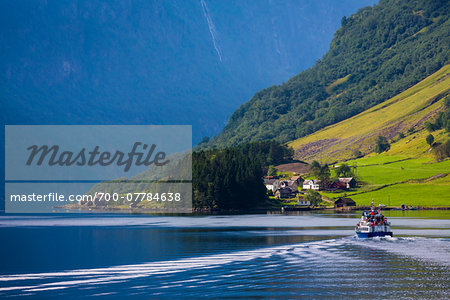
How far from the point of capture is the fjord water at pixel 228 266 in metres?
46.9

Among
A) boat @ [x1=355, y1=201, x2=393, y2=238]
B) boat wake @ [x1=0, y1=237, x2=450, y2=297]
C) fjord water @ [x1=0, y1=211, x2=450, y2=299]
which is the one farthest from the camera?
boat @ [x1=355, y1=201, x2=393, y2=238]

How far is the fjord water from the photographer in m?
46.9

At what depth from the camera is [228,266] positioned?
58906 mm

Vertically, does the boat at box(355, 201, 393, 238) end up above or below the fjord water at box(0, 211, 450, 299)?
above

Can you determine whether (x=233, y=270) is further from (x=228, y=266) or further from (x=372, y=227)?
(x=372, y=227)

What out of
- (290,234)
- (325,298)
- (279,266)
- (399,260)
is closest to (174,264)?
(279,266)

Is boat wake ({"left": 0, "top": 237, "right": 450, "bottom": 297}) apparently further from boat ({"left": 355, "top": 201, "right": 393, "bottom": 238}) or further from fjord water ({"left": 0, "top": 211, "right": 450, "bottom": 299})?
boat ({"left": 355, "top": 201, "right": 393, "bottom": 238})

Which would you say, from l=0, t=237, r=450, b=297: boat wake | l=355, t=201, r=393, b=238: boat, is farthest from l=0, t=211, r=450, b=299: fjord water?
l=355, t=201, r=393, b=238: boat

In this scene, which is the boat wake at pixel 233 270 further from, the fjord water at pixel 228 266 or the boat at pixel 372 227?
the boat at pixel 372 227

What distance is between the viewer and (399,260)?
65.1 m

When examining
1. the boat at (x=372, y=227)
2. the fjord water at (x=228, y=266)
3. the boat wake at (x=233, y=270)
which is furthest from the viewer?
the boat at (x=372, y=227)

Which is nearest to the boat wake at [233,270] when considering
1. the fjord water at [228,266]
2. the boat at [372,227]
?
the fjord water at [228,266]

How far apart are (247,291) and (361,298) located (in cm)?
Result: 879

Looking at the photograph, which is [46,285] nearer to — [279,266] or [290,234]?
[279,266]
